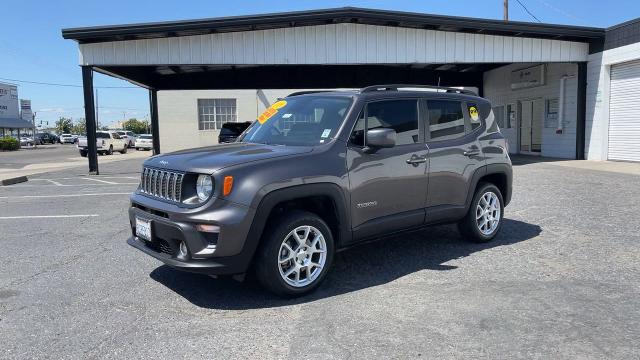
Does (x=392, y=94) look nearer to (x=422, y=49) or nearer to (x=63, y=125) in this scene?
(x=422, y=49)

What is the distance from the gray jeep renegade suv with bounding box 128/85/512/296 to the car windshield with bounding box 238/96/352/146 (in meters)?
0.02

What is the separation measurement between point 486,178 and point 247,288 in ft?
11.0

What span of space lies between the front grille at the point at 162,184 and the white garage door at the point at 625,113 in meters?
16.2

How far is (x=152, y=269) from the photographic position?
203 inches

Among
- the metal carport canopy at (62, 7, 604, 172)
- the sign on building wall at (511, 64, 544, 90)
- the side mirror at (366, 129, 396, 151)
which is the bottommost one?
the side mirror at (366, 129, 396, 151)

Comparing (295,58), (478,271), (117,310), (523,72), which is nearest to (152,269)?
(117,310)

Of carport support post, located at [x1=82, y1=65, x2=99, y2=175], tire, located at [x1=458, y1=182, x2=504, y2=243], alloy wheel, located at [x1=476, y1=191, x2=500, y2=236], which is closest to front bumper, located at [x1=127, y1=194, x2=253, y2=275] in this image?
tire, located at [x1=458, y1=182, x2=504, y2=243]

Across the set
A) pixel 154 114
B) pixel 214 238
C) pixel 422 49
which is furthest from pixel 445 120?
pixel 154 114

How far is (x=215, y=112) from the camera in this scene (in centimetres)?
3275

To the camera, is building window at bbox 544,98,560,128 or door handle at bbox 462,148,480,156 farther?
building window at bbox 544,98,560,128

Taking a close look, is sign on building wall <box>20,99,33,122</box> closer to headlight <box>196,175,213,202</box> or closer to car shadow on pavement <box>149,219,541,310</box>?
car shadow on pavement <box>149,219,541,310</box>

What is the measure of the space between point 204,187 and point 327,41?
43.4ft

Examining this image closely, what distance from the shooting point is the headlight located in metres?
3.89

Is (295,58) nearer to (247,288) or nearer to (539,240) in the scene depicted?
(539,240)
